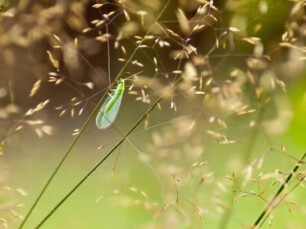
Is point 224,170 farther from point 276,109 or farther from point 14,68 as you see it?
point 14,68

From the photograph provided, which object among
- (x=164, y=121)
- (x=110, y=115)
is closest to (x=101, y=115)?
(x=110, y=115)

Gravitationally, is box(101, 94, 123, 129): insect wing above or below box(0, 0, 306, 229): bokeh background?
above

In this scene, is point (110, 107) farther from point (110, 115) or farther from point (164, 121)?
point (164, 121)

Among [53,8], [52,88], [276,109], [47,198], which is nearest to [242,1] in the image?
[53,8]

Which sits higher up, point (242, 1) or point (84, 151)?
point (242, 1)

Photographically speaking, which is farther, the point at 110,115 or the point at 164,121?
the point at 164,121
